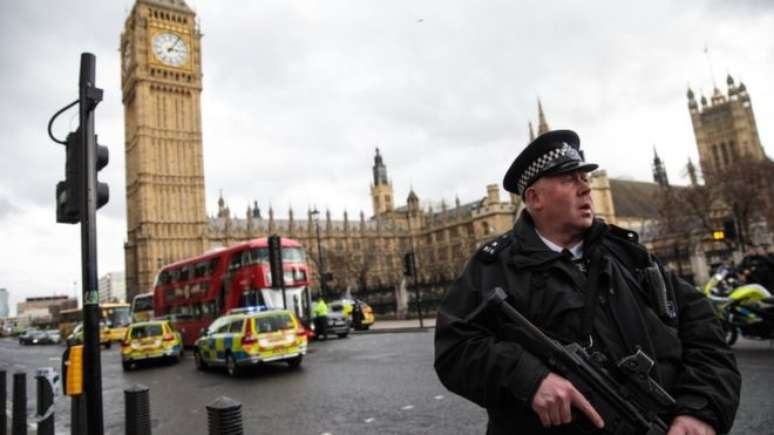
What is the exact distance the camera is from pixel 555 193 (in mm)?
2090

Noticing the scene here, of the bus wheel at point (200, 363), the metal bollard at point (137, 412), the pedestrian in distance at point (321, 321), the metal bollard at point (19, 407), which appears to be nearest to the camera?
the metal bollard at point (137, 412)

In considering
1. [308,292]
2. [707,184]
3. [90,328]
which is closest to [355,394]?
[90,328]

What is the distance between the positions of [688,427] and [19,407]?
6918mm

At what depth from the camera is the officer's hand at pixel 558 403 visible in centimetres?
163

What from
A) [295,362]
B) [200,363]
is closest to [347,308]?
[200,363]

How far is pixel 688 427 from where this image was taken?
1707mm

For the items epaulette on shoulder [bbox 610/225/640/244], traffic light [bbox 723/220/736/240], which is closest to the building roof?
traffic light [bbox 723/220/736/240]

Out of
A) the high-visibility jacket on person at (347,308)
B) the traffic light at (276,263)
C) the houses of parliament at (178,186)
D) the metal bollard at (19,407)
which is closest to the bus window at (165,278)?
the traffic light at (276,263)

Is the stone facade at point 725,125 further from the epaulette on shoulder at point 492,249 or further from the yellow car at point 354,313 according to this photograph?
the epaulette on shoulder at point 492,249

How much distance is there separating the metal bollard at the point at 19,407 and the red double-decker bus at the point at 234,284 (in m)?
12.2

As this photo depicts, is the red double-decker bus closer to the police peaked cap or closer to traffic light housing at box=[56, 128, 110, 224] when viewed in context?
traffic light housing at box=[56, 128, 110, 224]

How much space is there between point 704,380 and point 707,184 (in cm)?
3663

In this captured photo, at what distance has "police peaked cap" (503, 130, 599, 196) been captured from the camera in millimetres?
2090

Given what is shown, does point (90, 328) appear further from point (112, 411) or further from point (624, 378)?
point (112, 411)
